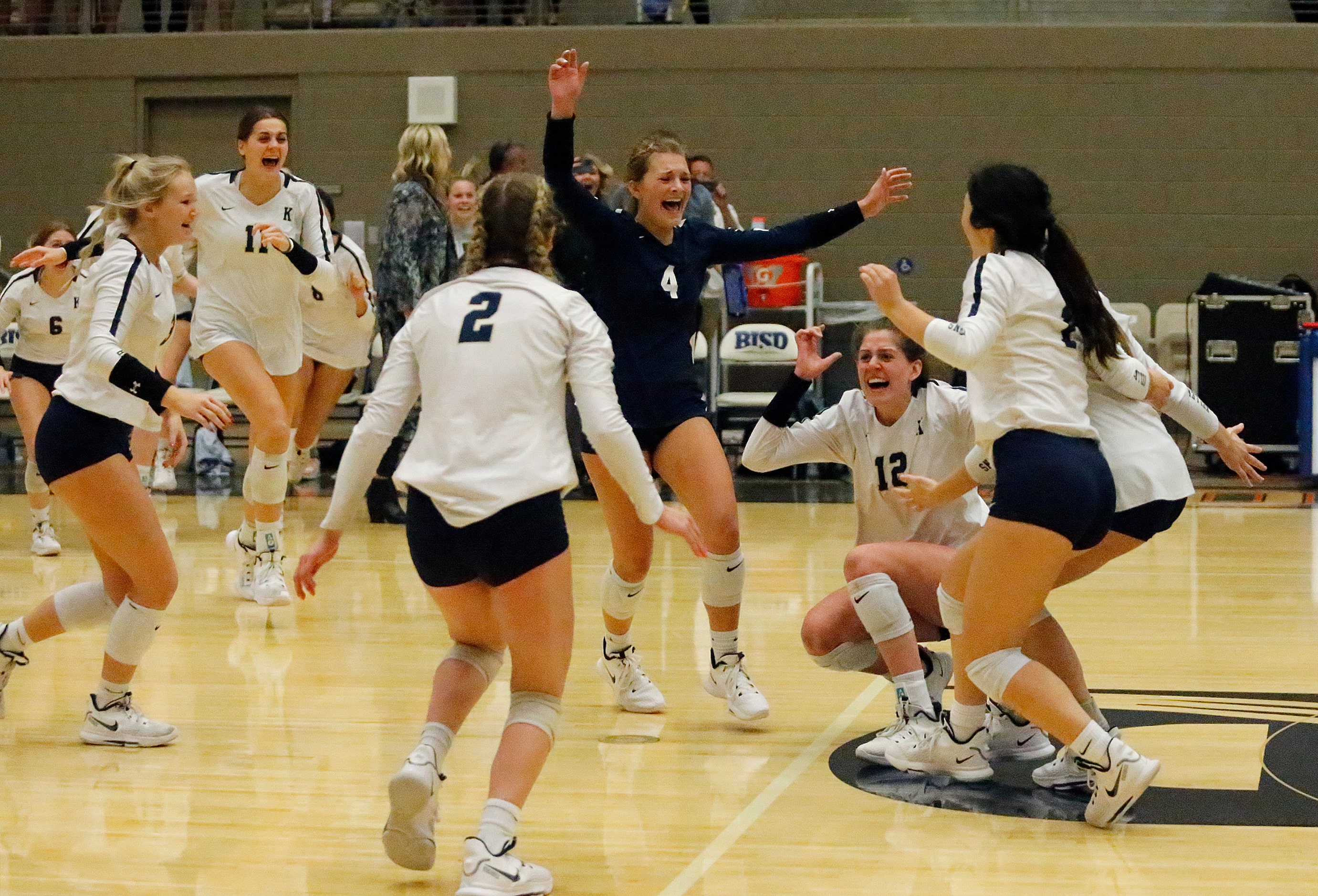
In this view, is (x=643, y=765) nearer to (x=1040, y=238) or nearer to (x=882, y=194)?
(x=1040, y=238)

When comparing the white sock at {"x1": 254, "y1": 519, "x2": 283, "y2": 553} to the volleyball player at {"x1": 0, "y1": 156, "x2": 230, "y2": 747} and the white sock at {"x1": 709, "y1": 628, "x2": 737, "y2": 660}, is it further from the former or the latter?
the white sock at {"x1": 709, "y1": 628, "x2": 737, "y2": 660}

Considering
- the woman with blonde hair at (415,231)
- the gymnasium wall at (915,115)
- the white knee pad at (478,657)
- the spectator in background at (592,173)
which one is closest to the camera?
the white knee pad at (478,657)

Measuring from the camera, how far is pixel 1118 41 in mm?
12445

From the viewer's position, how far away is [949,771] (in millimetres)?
4039

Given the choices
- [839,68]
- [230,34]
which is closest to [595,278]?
[839,68]

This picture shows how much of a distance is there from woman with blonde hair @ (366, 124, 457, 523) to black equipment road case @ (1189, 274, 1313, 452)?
5.60m

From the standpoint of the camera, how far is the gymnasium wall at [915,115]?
490 inches

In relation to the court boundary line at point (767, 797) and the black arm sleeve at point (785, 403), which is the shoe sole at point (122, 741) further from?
the black arm sleeve at point (785, 403)

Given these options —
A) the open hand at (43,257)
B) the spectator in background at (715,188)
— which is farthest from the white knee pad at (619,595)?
the spectator in background at (715,188)

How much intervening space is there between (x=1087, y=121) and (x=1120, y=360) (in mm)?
9361

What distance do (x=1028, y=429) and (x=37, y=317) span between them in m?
5.55

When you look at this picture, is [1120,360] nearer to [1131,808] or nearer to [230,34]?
[1131,808]

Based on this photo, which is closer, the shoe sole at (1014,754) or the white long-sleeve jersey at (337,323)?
the shoe sole at (1014,754)

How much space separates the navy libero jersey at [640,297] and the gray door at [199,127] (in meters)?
9.40
